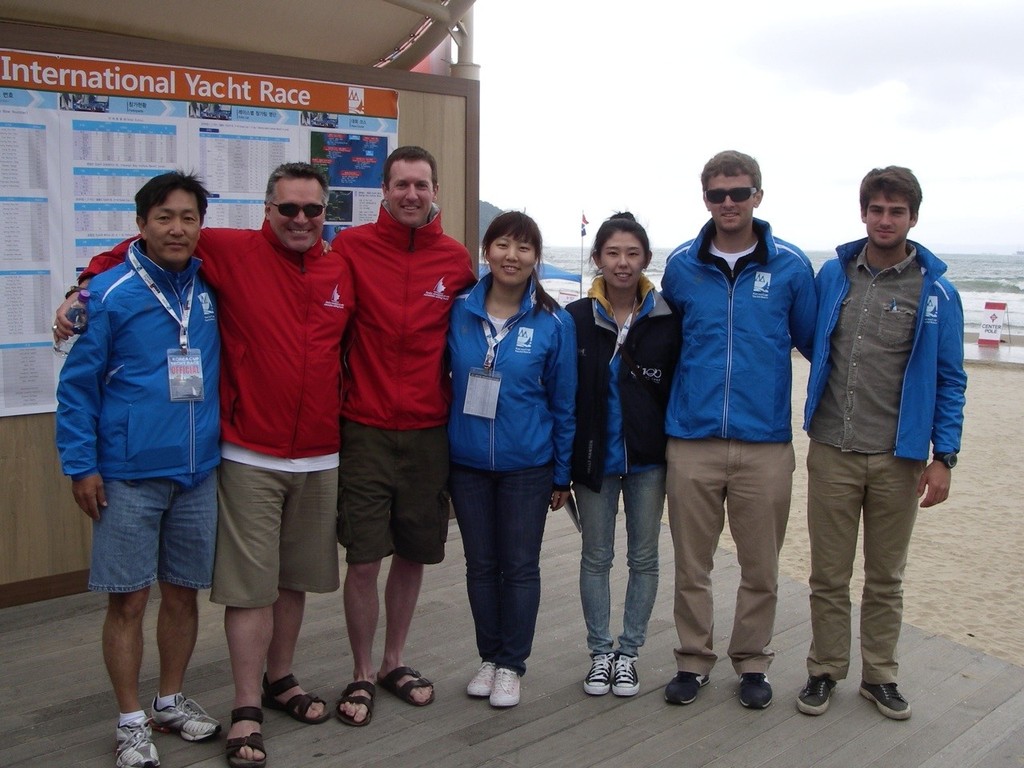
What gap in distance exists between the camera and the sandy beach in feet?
18.2

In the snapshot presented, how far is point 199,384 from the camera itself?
294 cm

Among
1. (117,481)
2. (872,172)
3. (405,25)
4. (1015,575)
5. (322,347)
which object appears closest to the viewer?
(117,481)

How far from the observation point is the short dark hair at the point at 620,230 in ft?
11.5

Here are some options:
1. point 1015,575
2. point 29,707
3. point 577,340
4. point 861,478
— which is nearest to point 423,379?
point 577,340

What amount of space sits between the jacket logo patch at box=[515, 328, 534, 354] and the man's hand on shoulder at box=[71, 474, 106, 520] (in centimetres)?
142

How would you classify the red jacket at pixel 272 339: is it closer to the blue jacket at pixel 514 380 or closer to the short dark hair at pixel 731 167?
the blue jacket at pixel 514 380

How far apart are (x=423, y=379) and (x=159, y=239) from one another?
97cm

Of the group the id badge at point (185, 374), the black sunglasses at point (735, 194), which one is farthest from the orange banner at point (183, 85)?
the black sunglasses at point (735, 194)

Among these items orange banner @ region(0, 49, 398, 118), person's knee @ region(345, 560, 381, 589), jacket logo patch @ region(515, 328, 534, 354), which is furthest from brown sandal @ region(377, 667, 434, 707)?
orange banner @ region(0, 49, 398, 118)

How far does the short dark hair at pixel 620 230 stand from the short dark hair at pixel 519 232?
0.76 feet

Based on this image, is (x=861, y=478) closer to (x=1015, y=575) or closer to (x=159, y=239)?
(x=159, y=239)

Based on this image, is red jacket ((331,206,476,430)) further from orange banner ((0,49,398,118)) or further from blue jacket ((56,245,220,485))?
orange banner ((0,49,398,118))

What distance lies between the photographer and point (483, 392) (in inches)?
130

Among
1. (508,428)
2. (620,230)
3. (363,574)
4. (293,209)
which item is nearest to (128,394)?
(293,209)
